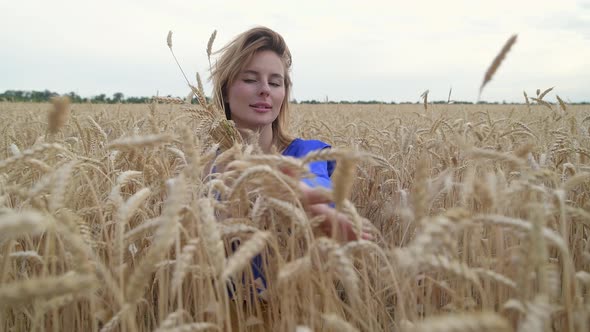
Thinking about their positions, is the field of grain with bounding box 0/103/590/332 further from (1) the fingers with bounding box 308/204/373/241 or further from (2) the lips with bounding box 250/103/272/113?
(2) the lips with bounding box 250/103/272/113

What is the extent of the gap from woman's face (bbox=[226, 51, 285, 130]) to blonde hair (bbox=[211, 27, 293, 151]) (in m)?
0.05

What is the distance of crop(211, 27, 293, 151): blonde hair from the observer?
8.94ft

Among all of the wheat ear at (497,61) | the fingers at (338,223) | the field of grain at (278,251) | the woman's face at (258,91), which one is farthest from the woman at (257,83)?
the wheat ear at (497,61)

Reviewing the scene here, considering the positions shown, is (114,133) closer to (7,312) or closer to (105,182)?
(105,182)

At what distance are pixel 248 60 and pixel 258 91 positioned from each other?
23 cm

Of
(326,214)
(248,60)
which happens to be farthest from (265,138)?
(326,214)

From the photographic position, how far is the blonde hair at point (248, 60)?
2.72 m

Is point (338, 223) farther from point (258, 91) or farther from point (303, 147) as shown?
point (258, 91)

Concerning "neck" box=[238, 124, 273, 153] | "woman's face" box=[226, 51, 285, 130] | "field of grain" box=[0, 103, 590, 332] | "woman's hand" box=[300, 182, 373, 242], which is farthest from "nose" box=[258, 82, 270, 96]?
"woman's hand" box=[300, 182, 373, 242]

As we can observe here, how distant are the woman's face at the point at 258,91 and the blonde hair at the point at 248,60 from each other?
0.05 metres

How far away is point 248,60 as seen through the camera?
2.71m

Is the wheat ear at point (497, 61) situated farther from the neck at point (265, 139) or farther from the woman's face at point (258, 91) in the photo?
the neck at point (265, 139)

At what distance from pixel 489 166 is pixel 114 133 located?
3.15m

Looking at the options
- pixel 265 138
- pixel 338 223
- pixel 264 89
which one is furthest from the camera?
pixel 265 138
